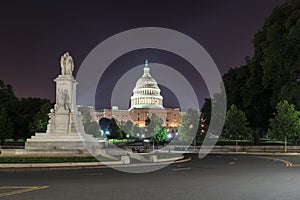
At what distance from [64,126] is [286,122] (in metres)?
28.3

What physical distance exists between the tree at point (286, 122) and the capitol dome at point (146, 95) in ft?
452

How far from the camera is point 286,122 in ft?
172

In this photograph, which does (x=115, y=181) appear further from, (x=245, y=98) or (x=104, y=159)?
(x=245, y=98)

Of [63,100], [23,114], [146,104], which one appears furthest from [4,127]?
[146,104]

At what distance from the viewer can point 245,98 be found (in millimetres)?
63906

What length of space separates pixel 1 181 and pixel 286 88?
42.4 meters

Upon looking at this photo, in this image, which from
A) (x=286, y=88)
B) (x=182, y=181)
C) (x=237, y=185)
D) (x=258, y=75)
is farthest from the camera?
(x=258, y=75)

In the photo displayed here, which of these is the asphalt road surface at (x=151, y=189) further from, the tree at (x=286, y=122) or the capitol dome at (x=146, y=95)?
the capitol dome at (x=146, y=95)

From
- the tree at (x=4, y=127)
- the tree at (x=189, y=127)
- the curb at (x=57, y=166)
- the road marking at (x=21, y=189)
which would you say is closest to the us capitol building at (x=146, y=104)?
the tree at (x=189, y=127)

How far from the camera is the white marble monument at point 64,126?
3669cm

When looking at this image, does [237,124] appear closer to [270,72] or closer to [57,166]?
[270,72]

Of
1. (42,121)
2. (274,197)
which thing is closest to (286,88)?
(42,121)

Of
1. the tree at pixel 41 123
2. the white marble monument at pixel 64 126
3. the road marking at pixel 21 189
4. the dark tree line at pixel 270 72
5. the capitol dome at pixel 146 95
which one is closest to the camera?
the road marking at pixel 21 189

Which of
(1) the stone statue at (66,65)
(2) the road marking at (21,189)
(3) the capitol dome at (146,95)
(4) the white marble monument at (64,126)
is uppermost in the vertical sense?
(3) the capitol dome at (146,95)
